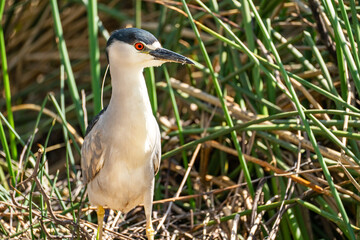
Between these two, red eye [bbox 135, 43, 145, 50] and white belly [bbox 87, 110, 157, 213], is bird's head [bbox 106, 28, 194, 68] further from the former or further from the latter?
white belly [bbox 87, 110, 157, 213]

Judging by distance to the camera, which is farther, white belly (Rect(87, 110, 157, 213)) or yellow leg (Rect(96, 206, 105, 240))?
yellow leg (Rect(96, 206, 105, 240))

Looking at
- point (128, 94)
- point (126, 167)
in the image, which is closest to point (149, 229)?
point (126, 167)

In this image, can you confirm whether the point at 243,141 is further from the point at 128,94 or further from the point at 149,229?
the point at 128,94

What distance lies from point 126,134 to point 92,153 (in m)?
0.20

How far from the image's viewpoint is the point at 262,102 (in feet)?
9.13

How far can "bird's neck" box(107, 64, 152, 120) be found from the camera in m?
2.19

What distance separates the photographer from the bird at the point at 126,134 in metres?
2.18

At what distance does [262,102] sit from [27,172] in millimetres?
1264

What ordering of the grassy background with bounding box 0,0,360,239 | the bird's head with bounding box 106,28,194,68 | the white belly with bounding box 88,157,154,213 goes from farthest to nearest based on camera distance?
the grassy background with bounding box 0,0,360,239 → the white belly with bounding box 88,157,154,213 → the bird's head with bounding box 106,28,194,68

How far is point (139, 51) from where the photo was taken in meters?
2.17

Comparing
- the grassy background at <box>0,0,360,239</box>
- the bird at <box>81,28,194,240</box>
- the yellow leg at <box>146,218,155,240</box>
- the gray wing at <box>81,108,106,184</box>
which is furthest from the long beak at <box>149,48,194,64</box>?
the yellow leg at <box>146,218,155,240</box>

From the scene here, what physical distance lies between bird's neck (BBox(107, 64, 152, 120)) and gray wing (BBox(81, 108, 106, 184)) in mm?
169

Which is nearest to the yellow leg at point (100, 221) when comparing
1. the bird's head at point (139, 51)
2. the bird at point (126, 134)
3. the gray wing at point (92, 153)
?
the bird at point (126, 134)

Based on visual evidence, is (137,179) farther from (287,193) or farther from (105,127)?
(287,193)
